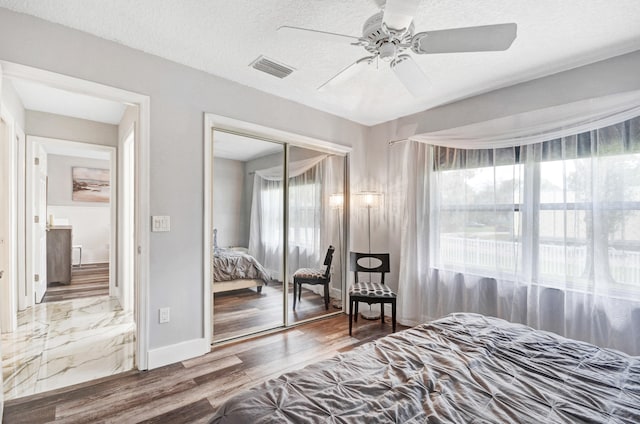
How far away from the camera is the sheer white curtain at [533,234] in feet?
7.46

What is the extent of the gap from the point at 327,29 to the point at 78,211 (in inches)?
285

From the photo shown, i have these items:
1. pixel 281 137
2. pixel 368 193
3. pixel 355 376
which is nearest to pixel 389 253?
pixel 368 193

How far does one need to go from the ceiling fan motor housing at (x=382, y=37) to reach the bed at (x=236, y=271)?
224 cm

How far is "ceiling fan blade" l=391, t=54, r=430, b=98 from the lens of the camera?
187 centimetres

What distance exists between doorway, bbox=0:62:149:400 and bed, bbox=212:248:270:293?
68cm

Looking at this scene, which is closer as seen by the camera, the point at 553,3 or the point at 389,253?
the point at 553,3

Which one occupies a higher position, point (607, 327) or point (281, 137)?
point (281, 137)

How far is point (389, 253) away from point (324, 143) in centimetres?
161

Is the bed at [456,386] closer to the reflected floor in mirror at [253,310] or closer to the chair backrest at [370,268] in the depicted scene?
the reflected floor in mirror at [253,310]

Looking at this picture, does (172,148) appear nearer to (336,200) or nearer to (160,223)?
(160,223)

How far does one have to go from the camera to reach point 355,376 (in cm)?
124

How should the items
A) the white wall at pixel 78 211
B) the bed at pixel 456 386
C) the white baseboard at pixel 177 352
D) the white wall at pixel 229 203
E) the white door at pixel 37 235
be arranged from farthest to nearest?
the white wall at pixel 78 211, the white door at pixel 37 235, the white wall at pixel 229 203, the white baseboard at pixel 177 352, the bed at pixel 456 386

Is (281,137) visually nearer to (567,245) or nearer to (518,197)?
(518,197)

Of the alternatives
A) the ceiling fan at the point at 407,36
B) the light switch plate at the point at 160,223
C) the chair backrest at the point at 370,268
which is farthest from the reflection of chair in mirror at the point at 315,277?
the ceiling fan at the point at 407,36
